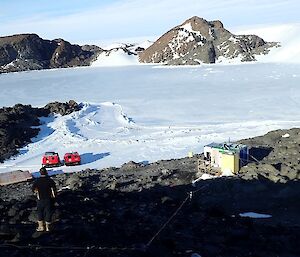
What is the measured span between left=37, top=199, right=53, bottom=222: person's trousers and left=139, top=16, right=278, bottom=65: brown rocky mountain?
7684cm

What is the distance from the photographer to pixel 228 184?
1303 cm

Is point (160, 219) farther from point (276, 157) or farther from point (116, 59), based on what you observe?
point (116, 59)

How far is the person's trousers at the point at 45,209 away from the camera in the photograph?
24.1 feet

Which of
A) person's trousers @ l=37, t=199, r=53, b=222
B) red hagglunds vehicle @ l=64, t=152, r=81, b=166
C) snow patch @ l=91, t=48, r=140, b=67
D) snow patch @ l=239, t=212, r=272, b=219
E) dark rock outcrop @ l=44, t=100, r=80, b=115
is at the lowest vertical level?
red hagglunds vehicle @ l=64, t=152, r=81, b=166

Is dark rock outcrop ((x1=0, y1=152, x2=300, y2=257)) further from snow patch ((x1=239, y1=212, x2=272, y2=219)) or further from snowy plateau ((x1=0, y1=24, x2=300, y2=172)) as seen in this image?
snowy plateau ((x1=0, y1=24, x2=300, y2=172))

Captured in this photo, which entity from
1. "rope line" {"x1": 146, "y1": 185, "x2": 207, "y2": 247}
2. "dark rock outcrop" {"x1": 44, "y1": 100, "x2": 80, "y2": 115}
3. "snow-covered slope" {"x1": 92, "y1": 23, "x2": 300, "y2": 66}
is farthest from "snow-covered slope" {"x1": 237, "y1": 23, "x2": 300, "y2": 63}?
"rope line" {"x1": 146, "y1": 185, "x2": 207, "y2": 247}

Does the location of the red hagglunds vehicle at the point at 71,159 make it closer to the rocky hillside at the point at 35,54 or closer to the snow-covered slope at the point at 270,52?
the snow-covered slope at the point at 270,52

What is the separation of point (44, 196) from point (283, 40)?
3705 inches

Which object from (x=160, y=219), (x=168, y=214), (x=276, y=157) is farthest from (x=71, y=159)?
(x=160, y=219)

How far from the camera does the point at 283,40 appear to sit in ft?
311

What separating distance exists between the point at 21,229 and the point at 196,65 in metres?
76.8

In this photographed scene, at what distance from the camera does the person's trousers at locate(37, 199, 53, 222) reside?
736 centimetres

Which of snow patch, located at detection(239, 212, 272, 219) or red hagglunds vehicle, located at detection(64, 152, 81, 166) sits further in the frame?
red hagglunds vehicle, located at detection(64, 152, 81, 166)

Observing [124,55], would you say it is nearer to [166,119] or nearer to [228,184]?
[166,119]
